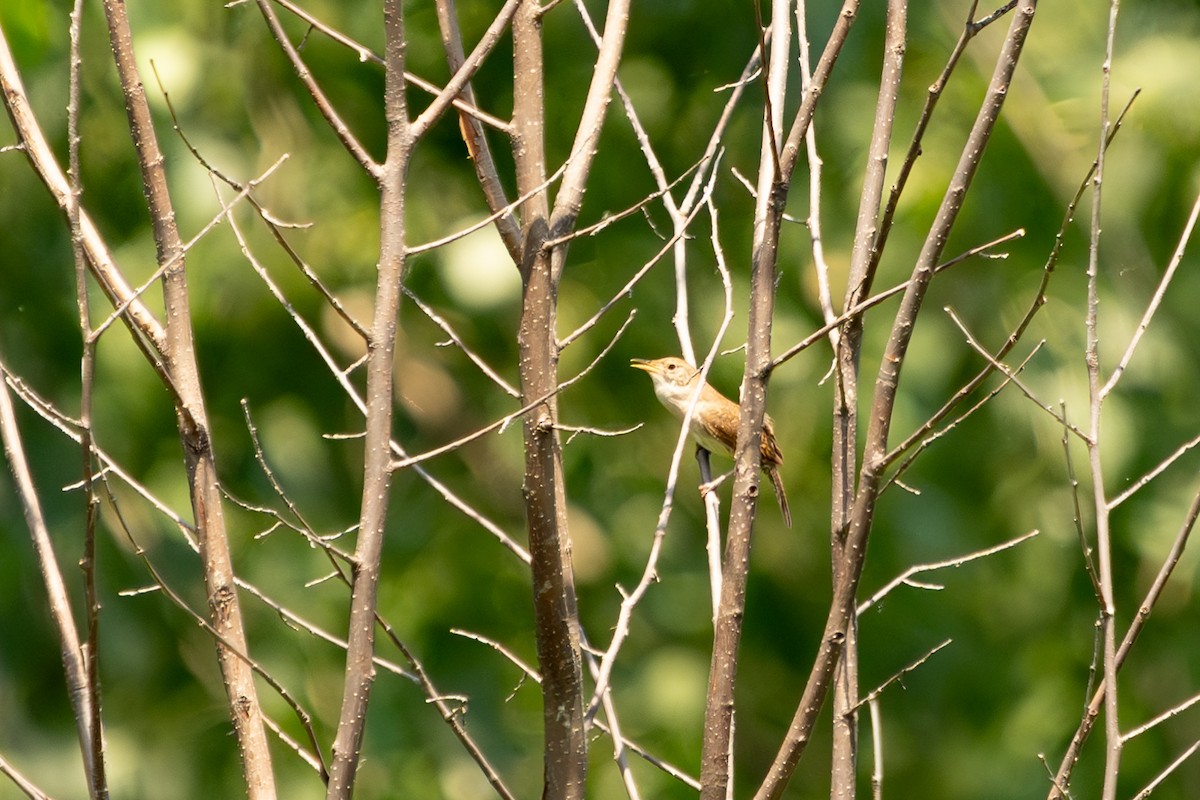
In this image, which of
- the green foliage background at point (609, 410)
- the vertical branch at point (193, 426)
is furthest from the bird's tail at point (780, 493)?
the vertical branch at point (193, 426)

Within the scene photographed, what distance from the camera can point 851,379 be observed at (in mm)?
2539

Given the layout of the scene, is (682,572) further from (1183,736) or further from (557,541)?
(557,541)

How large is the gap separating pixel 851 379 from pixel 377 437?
0.99m

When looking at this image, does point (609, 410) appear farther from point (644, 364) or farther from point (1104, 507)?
point (1104, 507)

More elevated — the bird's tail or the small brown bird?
the small brown bird

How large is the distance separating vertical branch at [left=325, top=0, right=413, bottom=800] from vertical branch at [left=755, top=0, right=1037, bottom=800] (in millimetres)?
710

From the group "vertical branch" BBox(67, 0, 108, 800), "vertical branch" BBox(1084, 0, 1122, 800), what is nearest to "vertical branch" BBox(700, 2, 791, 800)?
"vertical branch" BBox(1084, 0, 1122, 800)

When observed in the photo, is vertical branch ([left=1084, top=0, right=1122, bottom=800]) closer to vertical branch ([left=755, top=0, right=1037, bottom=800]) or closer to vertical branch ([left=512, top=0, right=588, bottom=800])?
vertical branch ([left=755, top=0, right=1037, bottom=800])

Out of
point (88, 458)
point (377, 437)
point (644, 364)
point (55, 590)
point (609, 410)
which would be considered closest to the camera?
point (88, 458)

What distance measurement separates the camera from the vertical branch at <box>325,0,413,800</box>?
188 cm

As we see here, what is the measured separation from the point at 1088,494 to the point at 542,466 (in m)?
2.86

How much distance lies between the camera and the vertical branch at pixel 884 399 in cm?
208

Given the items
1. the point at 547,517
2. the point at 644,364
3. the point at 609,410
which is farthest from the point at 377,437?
the point at 609,410

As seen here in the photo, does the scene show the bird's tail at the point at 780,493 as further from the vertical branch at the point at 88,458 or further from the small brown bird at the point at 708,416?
the vertical branch at the point at 88,458
